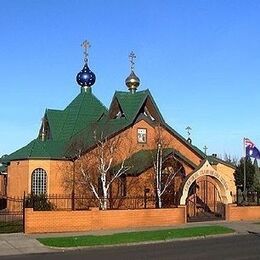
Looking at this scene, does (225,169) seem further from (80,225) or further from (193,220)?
(80,225)

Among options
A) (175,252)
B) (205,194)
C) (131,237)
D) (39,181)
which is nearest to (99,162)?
(39,181)

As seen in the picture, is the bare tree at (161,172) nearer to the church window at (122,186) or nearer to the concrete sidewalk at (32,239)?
the church window at (122,186)

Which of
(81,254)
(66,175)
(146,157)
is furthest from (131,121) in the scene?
(81,254)

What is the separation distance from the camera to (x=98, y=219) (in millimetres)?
23562

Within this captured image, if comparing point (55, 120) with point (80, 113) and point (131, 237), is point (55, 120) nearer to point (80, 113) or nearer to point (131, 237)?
point (80, 113)

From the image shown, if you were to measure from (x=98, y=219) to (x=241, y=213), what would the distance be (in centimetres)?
927

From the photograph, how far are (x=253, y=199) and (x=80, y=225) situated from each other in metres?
17.5

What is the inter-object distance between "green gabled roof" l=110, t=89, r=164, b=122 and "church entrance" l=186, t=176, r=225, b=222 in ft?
18.2

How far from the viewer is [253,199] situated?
1443 inches

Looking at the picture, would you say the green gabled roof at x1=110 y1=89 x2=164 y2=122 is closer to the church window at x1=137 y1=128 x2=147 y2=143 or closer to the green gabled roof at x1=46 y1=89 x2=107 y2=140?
the church window at x1=137 y1=128 x2=147 y2=143

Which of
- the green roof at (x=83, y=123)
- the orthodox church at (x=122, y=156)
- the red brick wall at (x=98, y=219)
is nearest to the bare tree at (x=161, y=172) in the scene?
the orthodox church at (x=122, y=156)

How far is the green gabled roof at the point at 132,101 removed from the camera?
35.3 meters

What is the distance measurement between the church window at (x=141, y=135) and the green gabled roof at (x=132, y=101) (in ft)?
3.52

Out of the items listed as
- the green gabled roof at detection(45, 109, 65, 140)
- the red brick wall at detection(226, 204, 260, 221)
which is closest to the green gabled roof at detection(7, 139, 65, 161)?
the green gabled roof at detection(45, 109, 65, 140)
